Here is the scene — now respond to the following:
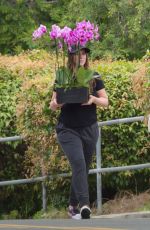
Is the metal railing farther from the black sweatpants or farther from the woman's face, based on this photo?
the woman's face

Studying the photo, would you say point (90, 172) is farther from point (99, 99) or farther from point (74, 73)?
point (74, 73)

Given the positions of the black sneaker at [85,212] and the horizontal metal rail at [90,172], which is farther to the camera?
the horizontal metal rail at [90,172]

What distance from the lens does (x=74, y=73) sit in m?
8.84

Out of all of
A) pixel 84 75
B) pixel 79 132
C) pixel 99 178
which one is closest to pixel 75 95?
pixel 84 75

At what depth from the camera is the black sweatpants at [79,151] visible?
28.8 ft

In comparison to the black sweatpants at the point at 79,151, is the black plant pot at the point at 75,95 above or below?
above

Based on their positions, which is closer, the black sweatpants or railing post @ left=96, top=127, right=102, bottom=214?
the black sweatpants

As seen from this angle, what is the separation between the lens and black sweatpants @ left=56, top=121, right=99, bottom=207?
8.79 m

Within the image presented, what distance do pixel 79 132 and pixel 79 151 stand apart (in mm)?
195

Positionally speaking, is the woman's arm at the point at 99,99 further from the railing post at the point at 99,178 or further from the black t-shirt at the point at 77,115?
the railing post at the point at 99,178

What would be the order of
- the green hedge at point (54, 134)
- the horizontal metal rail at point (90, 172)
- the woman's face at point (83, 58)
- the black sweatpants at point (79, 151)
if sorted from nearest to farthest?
the black sweatpants at point (79, 151) < the woman's face at point (83, 58) < the horizontal metal rail at point (90, 172) < the green hedge at point (54, 134)

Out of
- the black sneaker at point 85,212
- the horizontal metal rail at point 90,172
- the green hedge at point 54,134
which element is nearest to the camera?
the black sneaker at point 85,212

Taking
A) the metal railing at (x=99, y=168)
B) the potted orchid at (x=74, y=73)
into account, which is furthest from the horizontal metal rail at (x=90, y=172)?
the potted orchid at (x=74, y=73)

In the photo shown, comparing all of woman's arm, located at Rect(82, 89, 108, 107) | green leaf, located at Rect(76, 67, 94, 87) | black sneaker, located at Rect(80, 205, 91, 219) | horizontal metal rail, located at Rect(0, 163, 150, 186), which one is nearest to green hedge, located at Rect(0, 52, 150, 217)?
horizontal metal rail, located at Rect(0, 163, 150, 186)
